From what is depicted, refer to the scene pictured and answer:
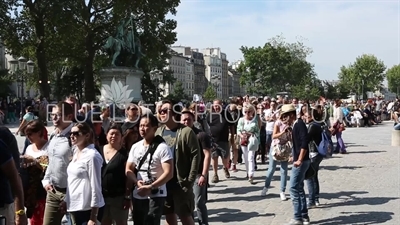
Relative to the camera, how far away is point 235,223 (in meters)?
8.72

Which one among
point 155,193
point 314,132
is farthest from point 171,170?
point 314,132

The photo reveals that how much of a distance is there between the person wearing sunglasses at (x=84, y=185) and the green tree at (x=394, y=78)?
497 ft

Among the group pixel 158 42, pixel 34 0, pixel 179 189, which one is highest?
pixel 34 0

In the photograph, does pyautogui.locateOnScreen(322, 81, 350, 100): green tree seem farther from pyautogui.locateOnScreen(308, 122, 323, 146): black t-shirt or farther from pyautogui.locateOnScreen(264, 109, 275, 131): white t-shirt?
pyautogui.locateOnScreen(308, 122, 323, 146): black t-shirt

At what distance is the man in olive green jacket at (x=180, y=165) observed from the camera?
6578 mm

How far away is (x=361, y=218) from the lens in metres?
9.05

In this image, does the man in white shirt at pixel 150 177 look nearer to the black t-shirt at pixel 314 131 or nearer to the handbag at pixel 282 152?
the black t-shirt at pixel 314 131

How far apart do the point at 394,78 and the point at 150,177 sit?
501 feet

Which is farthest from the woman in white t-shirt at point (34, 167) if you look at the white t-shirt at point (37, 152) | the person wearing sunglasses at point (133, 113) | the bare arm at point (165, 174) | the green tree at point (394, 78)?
the green tree at point (394, 78)

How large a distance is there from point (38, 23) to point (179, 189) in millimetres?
36046

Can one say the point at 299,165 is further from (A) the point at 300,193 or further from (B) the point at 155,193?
(B) the point at 155,193

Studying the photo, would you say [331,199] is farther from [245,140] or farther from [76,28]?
[76,28]

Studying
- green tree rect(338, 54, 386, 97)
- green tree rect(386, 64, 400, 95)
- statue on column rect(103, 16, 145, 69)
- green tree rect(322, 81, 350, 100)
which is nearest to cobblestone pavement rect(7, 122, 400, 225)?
statue on column rect(103, 16, 145, 69)

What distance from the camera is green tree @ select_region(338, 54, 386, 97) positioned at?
4646 inches
